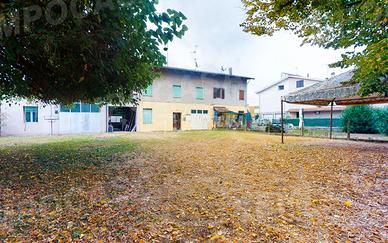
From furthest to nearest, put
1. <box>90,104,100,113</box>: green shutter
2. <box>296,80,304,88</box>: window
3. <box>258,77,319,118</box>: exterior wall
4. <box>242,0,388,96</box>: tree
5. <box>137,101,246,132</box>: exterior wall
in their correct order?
1. <box>258,77,319,118</box>: exterior wall
2. <box>296,80,304,88</box>: window
3. <box>137,101,246,132</box>: exterior wall
4. <box>90,104,100,113</box>: green shutter
5. <box>242,0,388,96</box>: tree

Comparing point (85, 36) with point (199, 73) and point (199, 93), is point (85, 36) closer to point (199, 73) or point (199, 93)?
point (199, 93)

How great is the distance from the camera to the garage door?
2091cm

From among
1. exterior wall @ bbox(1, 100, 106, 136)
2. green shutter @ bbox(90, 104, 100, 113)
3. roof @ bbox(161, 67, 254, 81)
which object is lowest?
exterior wall @ bbox(1, 100, 106, 136)

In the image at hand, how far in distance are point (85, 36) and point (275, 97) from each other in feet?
88.2

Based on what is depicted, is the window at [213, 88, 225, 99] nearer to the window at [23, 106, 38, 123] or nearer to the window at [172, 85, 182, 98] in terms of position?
the window at [172, 85, 182, 98]

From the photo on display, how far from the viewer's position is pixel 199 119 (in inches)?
834

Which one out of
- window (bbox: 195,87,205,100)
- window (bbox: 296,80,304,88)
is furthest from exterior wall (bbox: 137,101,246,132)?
window (bbox: 296,80,304,88)

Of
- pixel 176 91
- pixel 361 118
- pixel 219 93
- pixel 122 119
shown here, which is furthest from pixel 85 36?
pixel 219 93

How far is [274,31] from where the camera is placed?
6.34 metres

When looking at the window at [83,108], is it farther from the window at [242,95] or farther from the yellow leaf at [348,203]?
the yellow leaf at [348,203]

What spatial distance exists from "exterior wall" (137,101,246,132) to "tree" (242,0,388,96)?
13.7 metres

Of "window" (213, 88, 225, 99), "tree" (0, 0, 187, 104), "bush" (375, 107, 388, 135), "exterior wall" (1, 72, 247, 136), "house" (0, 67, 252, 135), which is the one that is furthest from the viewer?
"window" (213, 88, 225, 99)

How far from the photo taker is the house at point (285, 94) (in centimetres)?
2435

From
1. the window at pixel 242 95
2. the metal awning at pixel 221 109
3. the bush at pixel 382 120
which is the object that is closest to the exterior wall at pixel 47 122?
the metal awning at pixel 221 109
